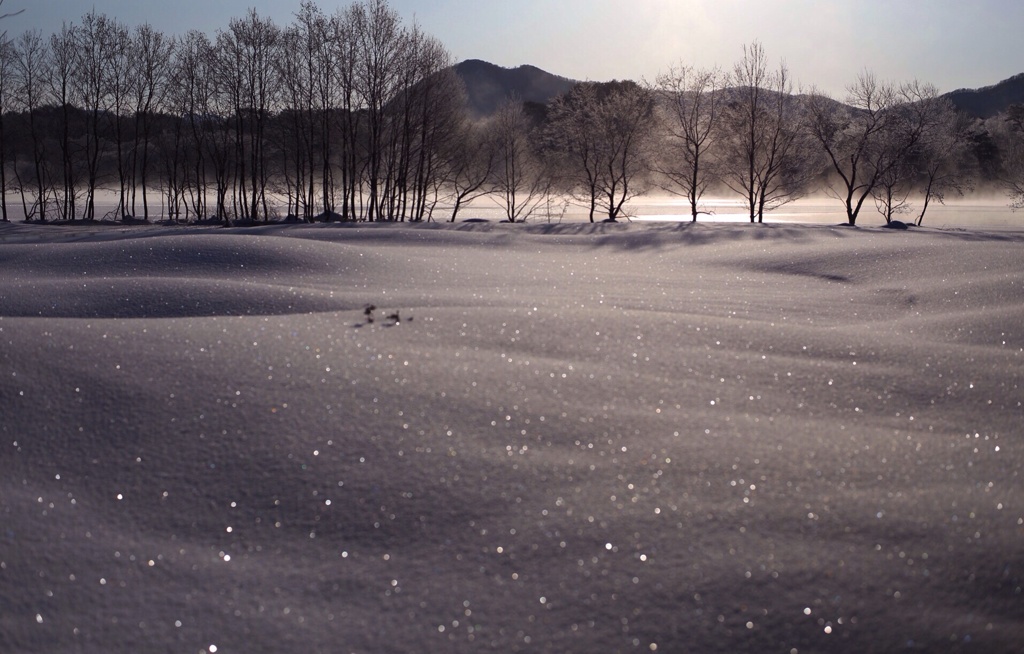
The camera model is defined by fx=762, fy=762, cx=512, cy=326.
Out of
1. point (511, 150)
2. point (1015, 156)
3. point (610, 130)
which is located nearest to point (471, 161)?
point (511, 150)

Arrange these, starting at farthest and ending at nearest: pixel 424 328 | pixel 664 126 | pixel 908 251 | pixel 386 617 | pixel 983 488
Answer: pixel 664 126, pixel 908 251, pixel 424 328, pixel 983 488, pixel 386 617

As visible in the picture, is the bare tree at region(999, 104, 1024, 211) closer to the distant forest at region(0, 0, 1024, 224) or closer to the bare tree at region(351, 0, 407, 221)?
the distant forest at region(0, 0, 1024, 224)

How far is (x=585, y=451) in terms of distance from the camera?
3.04 meters

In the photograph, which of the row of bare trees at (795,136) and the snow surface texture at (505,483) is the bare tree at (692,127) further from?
the snow surface texture at (505,483)

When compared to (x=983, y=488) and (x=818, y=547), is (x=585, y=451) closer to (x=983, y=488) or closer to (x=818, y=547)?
(x=818, y=547)

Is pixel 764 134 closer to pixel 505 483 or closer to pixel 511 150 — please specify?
pixel 511 150

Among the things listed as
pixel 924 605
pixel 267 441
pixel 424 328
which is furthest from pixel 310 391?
pixel 924 605

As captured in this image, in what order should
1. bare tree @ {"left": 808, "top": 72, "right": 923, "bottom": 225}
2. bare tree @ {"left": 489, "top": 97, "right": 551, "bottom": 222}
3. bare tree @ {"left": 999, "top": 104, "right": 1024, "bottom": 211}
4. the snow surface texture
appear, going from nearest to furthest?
the snow surface texture < bare tree @ {"left": 808, "top": 72, "right": 923, "bottom": 225} < bare tree @ {"left": 999, "top": 104, "right": 1024, "bottom": 211} < bare tree @ {"left": 489, "top": 97, "right": 551, "bottom": 222}

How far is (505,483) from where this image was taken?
279 centimetres

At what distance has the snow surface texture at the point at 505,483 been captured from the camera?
217cm

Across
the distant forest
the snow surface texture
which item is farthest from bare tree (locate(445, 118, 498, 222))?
the snow surface texture

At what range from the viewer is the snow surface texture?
7.11 feet

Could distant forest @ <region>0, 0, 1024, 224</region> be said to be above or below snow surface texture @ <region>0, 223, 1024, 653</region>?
above

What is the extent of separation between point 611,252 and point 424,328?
Result: 7915mm
